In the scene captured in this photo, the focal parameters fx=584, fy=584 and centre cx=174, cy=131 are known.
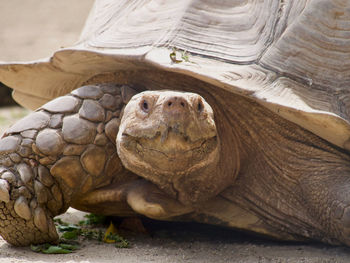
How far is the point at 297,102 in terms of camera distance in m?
3.14

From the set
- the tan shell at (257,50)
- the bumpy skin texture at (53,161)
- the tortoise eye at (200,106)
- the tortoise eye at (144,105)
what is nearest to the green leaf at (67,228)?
the bumpy skin texture at (53,161)

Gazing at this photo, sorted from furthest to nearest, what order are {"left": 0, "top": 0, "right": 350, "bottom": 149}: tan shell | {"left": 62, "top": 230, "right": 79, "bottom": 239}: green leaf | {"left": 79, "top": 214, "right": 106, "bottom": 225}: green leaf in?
{"left": 79, "top": 214, "right": 106, "bottom": 225}: green leaf → {"left": 62, "top": 230, "right": 79, "bottom": 239}: green leaf → {"left": 0, "top": 0, "right": 350, "bottom": 149}: tan shell

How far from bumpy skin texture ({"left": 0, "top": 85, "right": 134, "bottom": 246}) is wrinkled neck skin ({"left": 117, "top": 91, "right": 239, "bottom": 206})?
13.3 inches

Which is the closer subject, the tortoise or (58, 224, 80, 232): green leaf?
the tortoise

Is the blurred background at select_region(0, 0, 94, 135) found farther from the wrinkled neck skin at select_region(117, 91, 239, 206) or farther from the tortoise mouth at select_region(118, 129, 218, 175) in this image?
the tortoise mouth at select_region(118, 129, 218, 175)

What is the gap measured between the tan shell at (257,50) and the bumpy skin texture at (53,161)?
0.40 metres

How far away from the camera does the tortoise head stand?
9.21 feet

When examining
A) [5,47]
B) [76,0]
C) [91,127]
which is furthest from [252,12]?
[76,0]

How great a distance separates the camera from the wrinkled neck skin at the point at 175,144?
281 cm

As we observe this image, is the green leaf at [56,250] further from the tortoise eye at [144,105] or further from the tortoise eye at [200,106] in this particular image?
the tortoise eye at [200,106]

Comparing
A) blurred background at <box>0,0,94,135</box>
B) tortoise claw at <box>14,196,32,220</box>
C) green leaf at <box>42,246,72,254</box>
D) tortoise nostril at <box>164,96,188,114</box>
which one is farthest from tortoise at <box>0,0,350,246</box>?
blurred background at <box>0,0,94,135</box>

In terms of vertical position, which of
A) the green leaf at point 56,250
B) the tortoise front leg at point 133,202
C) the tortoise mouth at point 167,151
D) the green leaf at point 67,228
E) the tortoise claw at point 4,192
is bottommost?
the green leaf at point 67,228

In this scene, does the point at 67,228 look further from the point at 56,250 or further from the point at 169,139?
the point at 169,139

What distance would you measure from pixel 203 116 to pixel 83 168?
3.00ft
